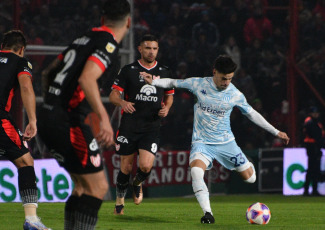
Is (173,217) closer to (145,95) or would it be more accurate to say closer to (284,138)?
(145,95)

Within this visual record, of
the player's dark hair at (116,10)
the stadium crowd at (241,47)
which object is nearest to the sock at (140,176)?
the player's dark hair at (116,10)

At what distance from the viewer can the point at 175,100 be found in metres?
17.2

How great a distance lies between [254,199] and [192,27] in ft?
14.3

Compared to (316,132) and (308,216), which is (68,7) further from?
(308,216)

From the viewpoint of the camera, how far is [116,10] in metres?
5.90

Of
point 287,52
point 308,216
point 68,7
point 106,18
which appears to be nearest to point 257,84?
point 287,52

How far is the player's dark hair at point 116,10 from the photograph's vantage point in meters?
5.90

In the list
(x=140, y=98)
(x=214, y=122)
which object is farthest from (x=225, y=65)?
(x=140, y=98)

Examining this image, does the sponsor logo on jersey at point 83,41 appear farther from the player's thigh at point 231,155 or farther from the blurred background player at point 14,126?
the player's thigh at point 231,155

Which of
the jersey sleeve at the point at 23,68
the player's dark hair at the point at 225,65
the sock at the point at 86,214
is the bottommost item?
the sock at the point at 86,214

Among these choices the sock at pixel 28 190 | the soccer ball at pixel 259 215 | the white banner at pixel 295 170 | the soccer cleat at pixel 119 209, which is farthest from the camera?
the white banner at pixel 295 170

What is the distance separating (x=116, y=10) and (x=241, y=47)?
43.1 feet

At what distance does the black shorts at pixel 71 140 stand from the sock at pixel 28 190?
66.5 inches

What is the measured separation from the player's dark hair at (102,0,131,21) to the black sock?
2.43m
